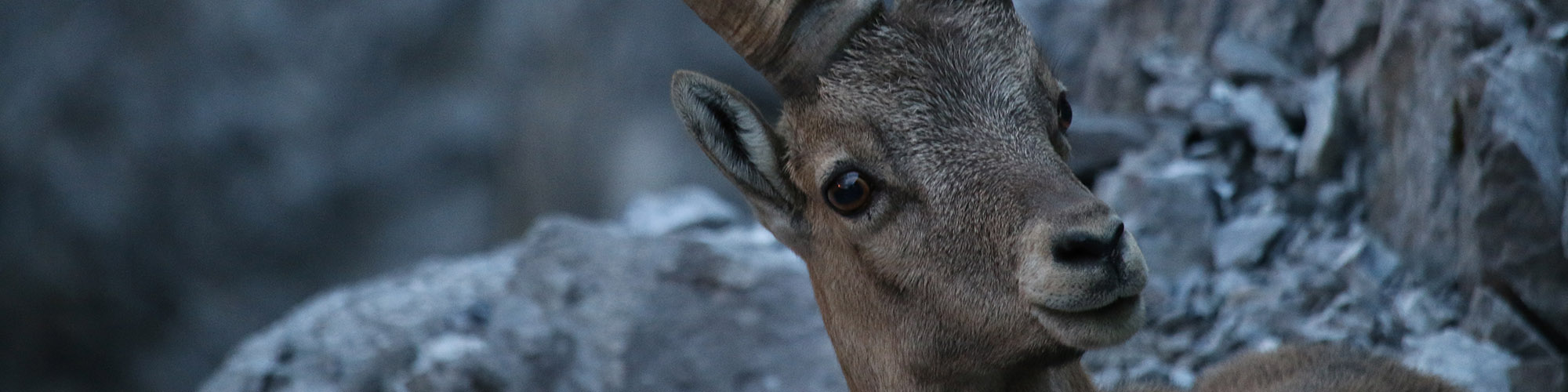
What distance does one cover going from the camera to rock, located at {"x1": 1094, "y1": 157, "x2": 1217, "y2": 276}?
5496 mm

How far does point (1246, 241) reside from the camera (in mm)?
5402

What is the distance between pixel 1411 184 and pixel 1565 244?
1.08 metres

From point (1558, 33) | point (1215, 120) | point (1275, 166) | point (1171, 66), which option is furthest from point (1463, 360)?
point (1171, 66)

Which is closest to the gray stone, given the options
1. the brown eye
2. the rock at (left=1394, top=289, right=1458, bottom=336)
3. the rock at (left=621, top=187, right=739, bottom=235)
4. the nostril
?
the rock at (left=1394, top=289, right=1458, bottom=336)

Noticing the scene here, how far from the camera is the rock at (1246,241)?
5.35 meters

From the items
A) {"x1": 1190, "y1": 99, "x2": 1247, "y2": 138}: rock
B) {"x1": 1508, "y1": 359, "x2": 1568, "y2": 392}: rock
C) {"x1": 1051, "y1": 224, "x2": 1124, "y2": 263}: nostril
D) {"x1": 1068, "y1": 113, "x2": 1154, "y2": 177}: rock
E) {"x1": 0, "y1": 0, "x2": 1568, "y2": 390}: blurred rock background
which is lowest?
{"x1": 1508, "y1": 359, "x2": 1568, "y2": 392}: rock

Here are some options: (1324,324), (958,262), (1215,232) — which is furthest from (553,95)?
(958,262)

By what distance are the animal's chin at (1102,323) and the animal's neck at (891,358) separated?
0.82 feet

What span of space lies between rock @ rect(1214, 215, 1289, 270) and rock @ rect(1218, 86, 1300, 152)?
586 millimetres

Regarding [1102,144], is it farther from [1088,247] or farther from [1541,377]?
[1088,247]

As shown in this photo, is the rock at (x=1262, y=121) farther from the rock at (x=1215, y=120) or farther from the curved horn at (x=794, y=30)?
the curved horn at (x=794, y=30)

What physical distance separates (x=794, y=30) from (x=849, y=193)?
488 millimetres

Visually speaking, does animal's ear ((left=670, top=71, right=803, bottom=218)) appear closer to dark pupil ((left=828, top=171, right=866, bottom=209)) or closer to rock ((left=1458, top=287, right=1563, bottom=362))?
dark pupil ((left=828, top=171, right=866, bottom=209))

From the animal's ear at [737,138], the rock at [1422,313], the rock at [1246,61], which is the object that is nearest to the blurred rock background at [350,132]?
the rock at [1246,61]
